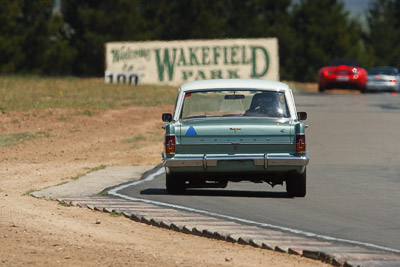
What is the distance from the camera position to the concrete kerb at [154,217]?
30.7 ft

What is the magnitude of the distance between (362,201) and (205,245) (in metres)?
4.21

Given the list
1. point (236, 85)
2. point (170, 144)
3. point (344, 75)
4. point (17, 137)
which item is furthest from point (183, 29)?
point (170, 144)

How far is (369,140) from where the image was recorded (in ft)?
79.1

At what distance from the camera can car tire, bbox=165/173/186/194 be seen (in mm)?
13773

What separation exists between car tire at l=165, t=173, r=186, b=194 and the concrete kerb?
2.57 feet

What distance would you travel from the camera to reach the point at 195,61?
52.0 meters

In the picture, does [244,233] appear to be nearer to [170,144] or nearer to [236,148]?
[236,148]

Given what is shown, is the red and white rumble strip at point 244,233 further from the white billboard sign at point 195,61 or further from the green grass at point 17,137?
the white billboard sign at point 195,61

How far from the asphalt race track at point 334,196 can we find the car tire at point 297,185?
0.38 ft

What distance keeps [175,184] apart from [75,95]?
84.0ft

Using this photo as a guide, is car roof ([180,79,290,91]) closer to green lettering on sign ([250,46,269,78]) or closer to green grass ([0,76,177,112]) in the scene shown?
green grass ([0,76,177,112])

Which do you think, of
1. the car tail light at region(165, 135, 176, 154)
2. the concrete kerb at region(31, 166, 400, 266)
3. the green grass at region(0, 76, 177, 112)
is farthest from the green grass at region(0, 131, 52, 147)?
the car tail light at region(165, 135, 176, 154)

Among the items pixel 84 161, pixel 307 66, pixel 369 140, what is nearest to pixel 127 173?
pixel 84 161

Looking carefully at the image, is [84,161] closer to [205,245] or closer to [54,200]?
[54,200]
